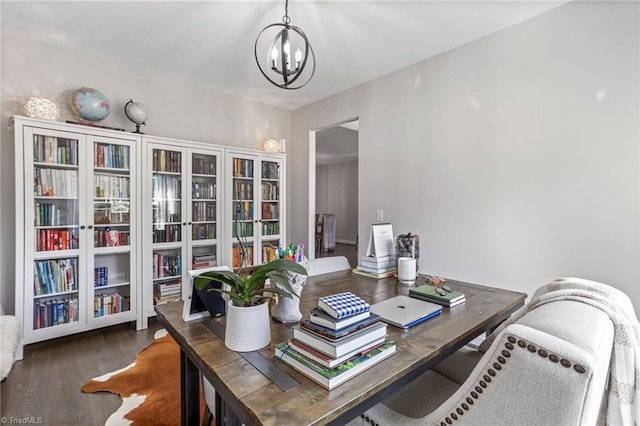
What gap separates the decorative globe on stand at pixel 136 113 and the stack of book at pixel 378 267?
8.30 feet

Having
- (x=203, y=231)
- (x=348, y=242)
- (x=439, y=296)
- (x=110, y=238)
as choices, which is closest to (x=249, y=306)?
(x=439, y=296)

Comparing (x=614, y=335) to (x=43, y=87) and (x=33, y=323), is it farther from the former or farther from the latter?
(x=43, y=87)

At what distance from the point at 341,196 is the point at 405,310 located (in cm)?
779

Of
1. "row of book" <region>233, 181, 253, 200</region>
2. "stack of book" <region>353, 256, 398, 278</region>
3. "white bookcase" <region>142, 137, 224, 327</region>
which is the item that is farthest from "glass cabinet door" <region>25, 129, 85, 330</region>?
"stack of book" <region>353, 256, 398, 278</region>

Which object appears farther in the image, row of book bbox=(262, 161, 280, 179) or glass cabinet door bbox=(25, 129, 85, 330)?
row of book bbox=(262, 161, 280, 179)

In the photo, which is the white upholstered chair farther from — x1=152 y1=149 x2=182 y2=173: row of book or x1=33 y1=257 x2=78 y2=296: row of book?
x1=152 y1=149 x2=182 y2=173: row of book

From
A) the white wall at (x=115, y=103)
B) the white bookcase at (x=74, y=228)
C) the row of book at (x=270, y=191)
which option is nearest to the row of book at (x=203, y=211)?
the white bookcase at (x=74, y=228)

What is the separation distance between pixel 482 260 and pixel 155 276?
301cm

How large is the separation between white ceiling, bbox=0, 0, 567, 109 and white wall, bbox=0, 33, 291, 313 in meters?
0.13

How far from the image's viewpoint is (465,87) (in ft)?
→ 8.36

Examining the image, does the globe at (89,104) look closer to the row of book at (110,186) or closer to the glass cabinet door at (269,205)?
the row of book at (110,186)

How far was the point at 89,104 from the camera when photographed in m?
2.62

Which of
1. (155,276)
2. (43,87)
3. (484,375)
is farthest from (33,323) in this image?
(484,375)

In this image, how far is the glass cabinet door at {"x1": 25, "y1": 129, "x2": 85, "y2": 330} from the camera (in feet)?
7.82
